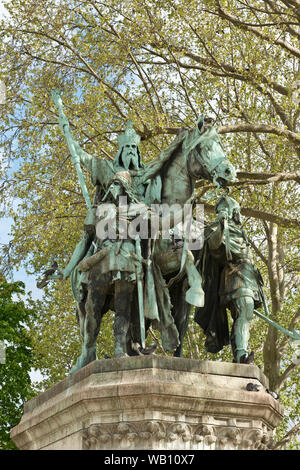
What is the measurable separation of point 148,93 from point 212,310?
389 inches

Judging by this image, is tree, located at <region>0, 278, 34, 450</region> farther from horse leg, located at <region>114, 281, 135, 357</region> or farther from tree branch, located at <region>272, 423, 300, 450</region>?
horse leg, located at <region>114, 281, 135, 357</region>

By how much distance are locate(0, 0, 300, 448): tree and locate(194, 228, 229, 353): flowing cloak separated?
7224 mm

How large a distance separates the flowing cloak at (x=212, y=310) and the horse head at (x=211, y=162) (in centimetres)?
90

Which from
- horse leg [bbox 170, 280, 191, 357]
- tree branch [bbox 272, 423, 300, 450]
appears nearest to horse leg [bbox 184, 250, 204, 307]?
horse leg [bbox 170, 280, 191, 357]

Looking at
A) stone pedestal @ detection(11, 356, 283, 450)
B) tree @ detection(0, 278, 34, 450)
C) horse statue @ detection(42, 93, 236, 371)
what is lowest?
stone pedestal @ detection(11, 356, 283, 450)

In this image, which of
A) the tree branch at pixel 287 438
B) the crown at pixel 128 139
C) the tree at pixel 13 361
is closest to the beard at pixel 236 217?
the crown at pixel 128 139

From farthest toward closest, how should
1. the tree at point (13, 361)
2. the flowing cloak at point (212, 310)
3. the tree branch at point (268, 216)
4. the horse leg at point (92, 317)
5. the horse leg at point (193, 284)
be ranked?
the tree at point (13, 361), the tree branch at point (268, 216), the flowing cloak at point (212, 310), the horse leg at point (92, 317), the horse leg at point (193, 284)

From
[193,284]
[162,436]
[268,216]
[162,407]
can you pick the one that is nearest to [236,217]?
[193,284]

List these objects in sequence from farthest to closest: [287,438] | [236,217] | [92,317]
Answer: [287,438], [236,217], [92,317]

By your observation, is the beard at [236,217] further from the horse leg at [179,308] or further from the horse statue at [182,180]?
the horse leg at [179,308]

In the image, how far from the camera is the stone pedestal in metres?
7.57

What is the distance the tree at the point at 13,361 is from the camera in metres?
21.9

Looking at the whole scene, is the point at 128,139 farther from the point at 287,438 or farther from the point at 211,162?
the point at 287,438

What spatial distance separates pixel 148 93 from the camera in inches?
736
